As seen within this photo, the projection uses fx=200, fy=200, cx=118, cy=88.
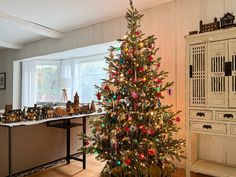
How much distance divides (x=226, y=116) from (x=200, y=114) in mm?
284

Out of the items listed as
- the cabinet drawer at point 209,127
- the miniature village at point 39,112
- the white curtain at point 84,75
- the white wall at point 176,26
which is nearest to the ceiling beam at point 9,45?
the white curtain at point 84,75

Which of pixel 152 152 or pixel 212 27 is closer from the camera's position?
pixel 152 152

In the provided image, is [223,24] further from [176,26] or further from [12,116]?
[12,116]

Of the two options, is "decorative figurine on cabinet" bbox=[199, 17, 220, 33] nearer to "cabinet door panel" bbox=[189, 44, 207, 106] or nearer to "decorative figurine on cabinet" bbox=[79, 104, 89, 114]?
"cabinet door panel" bbox=[189, 44, 207, 106]

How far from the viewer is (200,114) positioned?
246 cm

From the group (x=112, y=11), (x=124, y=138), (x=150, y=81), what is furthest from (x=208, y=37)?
(x=112, y=11)

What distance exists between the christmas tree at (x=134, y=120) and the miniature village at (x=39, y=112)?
37.8 inches

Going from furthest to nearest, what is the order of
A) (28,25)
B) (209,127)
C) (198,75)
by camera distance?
1. (28,25)
2. (198,75)
3. (209,127)

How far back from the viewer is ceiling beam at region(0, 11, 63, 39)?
12.2ft

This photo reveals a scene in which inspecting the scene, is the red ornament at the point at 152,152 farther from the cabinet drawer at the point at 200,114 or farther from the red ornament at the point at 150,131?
the cabinet drawer at the point at 200,114

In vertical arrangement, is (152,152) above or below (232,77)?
below

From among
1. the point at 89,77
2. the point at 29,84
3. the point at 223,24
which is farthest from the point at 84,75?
the point at 223,24

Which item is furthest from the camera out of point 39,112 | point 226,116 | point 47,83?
point 47,83

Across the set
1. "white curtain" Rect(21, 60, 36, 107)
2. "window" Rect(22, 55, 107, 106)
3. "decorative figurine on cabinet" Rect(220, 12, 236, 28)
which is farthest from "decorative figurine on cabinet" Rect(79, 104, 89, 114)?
"white curtain" Rect(21, 60, 36, 107)
